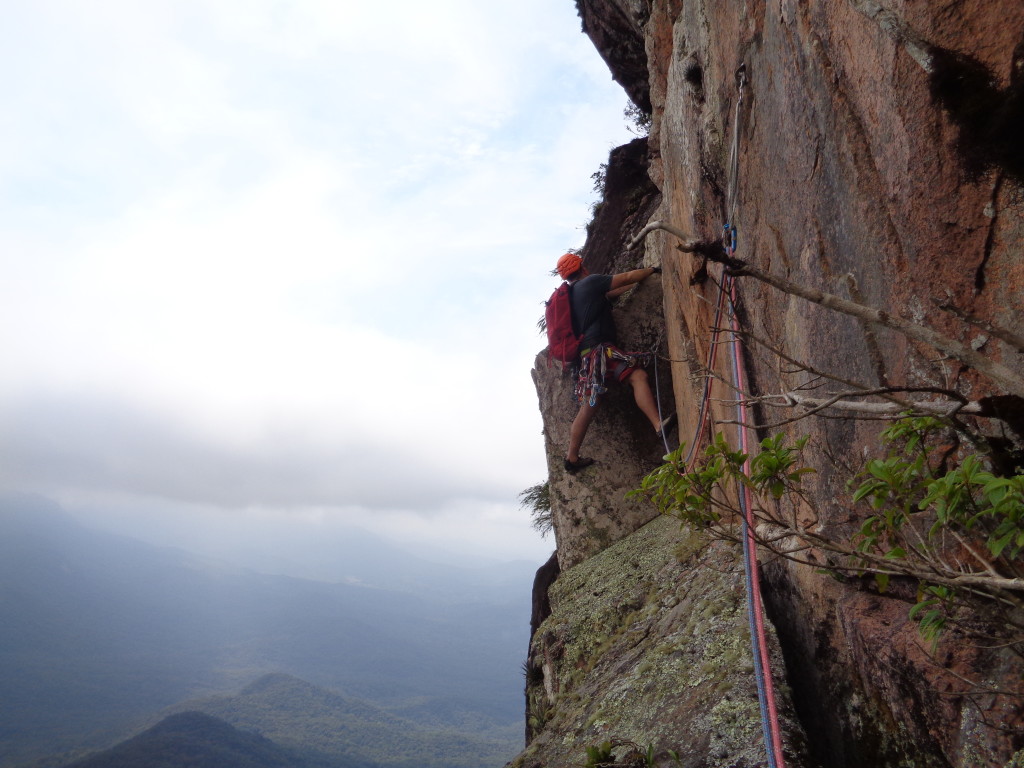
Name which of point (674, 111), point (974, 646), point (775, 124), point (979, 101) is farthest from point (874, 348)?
point (674, 111)

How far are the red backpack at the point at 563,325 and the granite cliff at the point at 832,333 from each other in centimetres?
273

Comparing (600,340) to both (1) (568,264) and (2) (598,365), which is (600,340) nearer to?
(2) (598,365)

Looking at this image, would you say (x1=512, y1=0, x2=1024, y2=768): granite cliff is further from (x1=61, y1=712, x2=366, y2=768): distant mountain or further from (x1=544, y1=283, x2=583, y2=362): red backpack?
(x1=61, y1=712, x2=366, y2=768): distant mountain

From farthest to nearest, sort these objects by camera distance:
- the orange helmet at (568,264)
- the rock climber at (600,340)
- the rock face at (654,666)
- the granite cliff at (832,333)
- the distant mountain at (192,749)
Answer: the distant mountain at (192,749)
the orange helmet at (568,264)
the rock climber at (600,340)
the rock face at (654,666)
the granite cliff at (832,333)

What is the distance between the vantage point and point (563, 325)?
9984 mm

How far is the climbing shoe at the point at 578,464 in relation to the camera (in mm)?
10586

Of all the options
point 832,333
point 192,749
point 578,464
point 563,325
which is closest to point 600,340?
point 563,325

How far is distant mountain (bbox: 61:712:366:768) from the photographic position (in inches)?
4306

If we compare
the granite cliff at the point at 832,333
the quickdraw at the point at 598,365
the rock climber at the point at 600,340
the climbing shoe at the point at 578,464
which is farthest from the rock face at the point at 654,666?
the quickdraw at the point at 598,365

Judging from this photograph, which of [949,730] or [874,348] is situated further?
[874,348]

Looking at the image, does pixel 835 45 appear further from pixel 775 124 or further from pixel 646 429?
pixel 646 429

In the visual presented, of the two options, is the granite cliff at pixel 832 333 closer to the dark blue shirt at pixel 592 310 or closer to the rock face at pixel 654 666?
the rock face at pixel 654 666

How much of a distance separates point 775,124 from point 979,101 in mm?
1803

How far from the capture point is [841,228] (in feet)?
11.6
